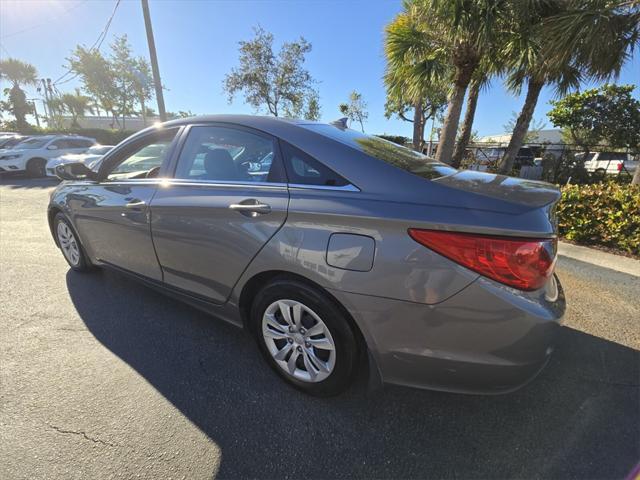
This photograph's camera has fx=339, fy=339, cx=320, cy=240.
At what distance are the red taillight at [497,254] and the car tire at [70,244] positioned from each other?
347cm

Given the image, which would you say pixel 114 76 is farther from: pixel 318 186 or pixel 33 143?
pixel 318 186

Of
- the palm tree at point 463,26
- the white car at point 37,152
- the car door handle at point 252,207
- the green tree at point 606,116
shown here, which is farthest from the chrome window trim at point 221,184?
the green tree at point 606,116

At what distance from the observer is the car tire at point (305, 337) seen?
1.74m

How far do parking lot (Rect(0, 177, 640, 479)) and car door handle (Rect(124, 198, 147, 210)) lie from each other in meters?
0.93

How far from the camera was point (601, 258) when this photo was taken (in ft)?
13.4

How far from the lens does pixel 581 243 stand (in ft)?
15.3

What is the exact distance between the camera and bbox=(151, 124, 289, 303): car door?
6.27 feet

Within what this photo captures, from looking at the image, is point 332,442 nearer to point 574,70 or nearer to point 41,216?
point 41,216

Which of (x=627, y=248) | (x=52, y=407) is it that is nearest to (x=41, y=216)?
(x=52, y=407)

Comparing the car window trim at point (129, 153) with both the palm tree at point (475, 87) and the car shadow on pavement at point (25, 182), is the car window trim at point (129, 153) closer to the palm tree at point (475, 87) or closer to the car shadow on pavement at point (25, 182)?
the palm tree at point (475, 87)

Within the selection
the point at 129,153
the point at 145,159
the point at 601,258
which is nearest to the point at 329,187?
the point at 129,153

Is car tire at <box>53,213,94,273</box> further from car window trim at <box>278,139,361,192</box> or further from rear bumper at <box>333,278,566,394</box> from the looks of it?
rear bumper at <box>333,278,566,394</box>

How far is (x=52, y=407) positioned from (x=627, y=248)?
5.84 m

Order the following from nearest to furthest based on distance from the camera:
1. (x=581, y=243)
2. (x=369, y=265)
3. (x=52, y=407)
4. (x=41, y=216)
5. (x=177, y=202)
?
(x=369, y=265), (x=52, y=407), (x=177, y=202), (x=581, y=243), (x=41, y=216)
